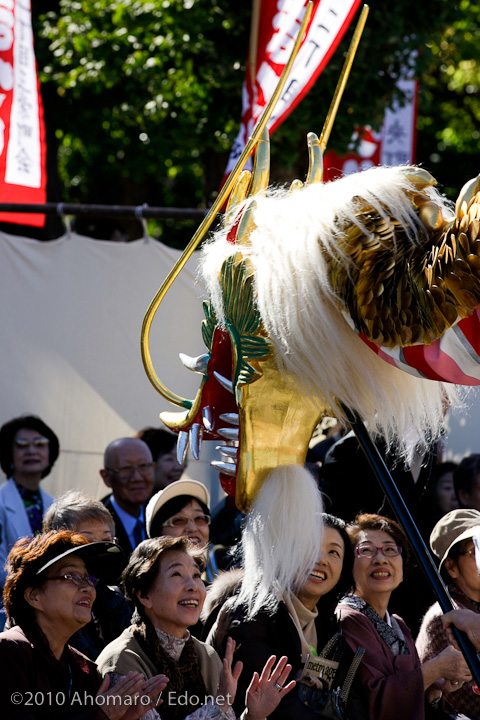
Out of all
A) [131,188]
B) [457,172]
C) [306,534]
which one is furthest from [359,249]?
[457,172]

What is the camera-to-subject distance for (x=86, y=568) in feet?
8.96

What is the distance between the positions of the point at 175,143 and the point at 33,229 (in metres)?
1.47

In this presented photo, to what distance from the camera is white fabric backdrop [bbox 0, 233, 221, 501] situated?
5121 millimetres

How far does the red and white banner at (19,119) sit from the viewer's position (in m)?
4.82

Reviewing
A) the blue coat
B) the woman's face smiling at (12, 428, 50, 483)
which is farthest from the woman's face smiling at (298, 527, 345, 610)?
the woman's face smiling at (12, 428, 50, 483)

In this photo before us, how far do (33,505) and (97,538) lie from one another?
48.3 inches

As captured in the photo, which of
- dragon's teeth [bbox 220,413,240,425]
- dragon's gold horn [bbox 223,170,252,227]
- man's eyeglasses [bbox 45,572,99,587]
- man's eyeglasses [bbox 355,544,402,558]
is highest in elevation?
dragon's gold horn [bbox 223,170,252,227]

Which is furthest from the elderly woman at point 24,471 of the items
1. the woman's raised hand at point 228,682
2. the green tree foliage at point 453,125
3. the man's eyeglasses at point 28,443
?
the green tree foliage at point 453,125

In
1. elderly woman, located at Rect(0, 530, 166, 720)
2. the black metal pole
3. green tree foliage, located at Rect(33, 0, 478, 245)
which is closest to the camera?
the black metal pole

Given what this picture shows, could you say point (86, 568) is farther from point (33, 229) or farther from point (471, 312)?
point (33, 229)

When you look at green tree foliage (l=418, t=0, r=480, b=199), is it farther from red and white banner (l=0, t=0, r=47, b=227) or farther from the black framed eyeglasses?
the black framed eyeglasses

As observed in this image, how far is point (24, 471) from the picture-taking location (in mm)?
4539

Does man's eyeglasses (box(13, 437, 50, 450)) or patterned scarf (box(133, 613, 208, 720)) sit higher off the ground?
man's eyeglasses (box(13, 437, 50, 450))

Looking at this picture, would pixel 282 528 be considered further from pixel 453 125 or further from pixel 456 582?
pixel 453 125
